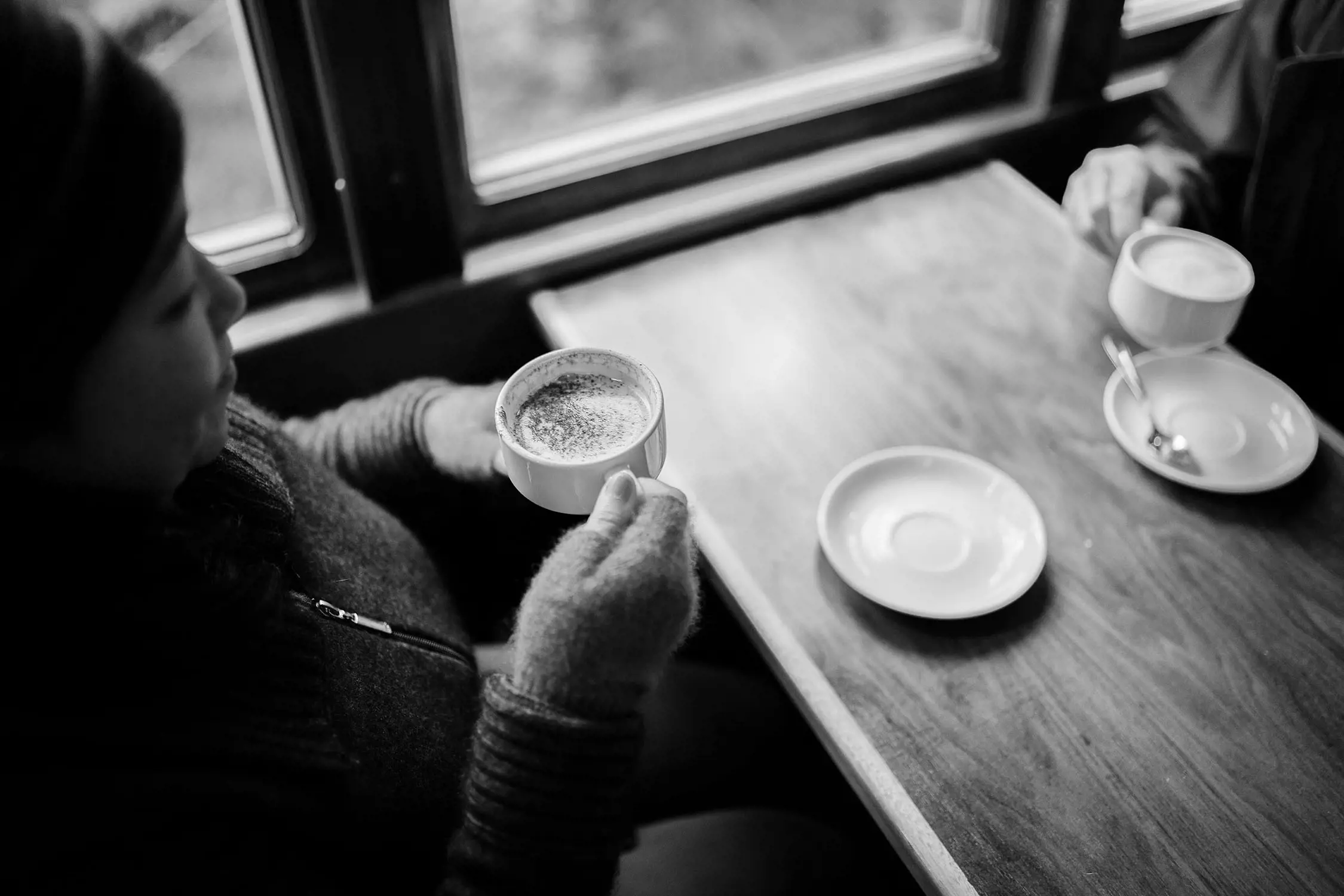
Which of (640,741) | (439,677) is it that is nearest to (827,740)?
(640,741)

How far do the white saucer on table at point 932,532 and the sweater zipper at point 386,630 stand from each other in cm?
45

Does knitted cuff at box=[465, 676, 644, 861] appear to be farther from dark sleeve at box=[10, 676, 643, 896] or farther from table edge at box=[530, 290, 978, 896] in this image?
table edge at box=[530, 290, 978, 896]

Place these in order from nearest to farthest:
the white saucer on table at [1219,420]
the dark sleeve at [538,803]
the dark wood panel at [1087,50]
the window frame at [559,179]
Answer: the dark sleeve at [538,803] → the white saucer on table at [1219,420] → the window frame at [559,179] → the dark wood panel at [1087,50]

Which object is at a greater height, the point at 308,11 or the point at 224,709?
the point at 308,11

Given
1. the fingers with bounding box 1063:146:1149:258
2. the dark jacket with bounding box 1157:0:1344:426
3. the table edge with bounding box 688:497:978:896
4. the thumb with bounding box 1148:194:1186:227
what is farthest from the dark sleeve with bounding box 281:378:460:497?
the dark jacket with bounding box 1157:0:1344:426

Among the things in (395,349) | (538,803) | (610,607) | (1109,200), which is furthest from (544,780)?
(1109,200)

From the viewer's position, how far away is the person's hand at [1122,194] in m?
1.54

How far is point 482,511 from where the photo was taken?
4.83ft

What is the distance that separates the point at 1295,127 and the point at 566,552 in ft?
4.19

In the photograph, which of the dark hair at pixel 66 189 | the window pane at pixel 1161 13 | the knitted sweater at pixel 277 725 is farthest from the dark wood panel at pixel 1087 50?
the dark hair at pixel 66 189

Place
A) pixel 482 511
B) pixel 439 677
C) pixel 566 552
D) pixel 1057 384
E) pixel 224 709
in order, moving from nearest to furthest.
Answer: pixel 224 709 < pixel 566 552 < pixel 439 677 < pixel 1057 384 < pixel 482 511

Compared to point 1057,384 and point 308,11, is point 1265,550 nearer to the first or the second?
point 1057,384

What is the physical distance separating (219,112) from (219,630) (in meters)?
0.94

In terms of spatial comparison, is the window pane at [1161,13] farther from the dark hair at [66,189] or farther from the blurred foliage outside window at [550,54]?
the dark hair at [66,189]
